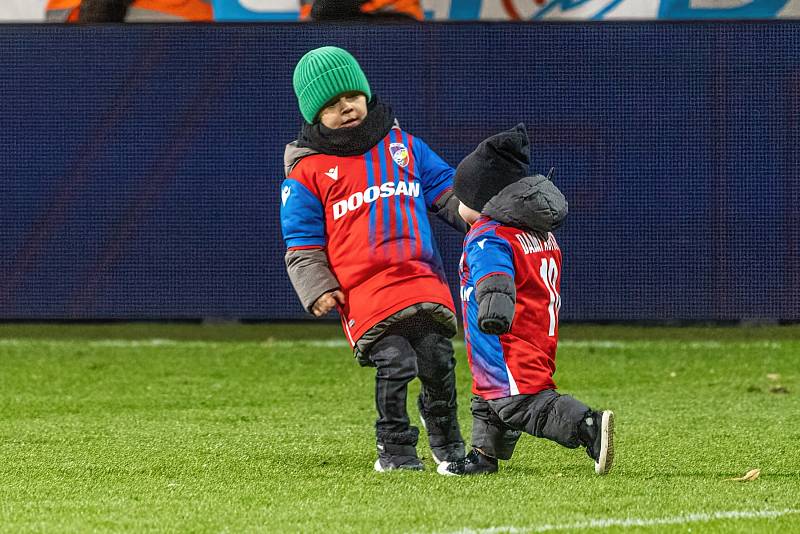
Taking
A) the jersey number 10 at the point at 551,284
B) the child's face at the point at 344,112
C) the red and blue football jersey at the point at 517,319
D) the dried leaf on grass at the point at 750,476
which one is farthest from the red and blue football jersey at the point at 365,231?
the dried leaf on grass at the point at 750,476

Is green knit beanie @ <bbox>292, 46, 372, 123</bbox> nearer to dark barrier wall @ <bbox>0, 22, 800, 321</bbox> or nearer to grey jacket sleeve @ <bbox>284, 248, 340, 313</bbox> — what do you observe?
grey jacket sleeve @ <bbox>284, 248, 340, 313</bbox>

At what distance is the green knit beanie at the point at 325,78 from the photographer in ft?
15.5

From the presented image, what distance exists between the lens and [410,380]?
14.9 ft

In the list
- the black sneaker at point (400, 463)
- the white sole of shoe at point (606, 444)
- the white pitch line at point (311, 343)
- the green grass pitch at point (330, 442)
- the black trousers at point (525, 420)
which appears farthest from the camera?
the white pitch line at point (311, 343)

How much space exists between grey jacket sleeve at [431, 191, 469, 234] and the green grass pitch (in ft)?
2.53

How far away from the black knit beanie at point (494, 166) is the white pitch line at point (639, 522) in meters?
1.22

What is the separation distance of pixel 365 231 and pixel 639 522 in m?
1.41

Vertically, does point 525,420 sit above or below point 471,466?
above

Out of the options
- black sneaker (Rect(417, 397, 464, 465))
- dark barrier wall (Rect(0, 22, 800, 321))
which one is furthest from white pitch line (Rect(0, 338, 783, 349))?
black sneaker (Rect(417, 397, 464, 465))

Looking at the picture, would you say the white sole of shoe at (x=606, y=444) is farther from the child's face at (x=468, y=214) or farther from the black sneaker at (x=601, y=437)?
the child's face at (x=468, y=214)

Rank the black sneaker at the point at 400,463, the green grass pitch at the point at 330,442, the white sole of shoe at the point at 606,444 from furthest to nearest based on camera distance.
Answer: the black sneaker at the point at 400,463 < the white sole of shoe at the point at 606,444 < the green grass pitch at the point at 330,442

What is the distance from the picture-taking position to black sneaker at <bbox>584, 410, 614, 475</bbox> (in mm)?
4160

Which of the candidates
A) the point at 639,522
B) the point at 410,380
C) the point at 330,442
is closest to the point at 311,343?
the point at 330,442

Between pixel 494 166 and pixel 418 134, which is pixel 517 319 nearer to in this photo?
pixel 494 166
